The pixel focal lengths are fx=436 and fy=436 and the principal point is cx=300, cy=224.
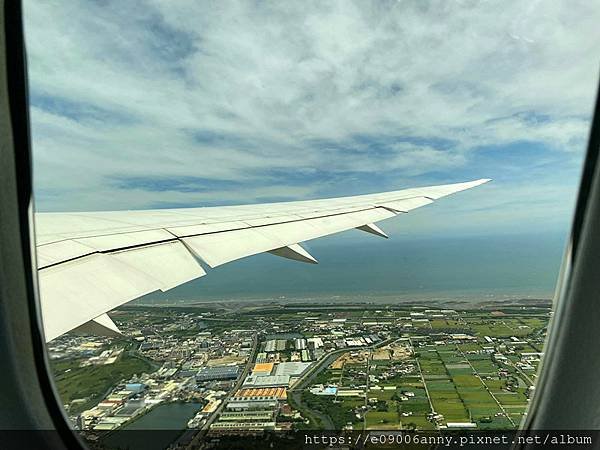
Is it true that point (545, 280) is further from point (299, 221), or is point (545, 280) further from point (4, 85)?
point (4, 85)

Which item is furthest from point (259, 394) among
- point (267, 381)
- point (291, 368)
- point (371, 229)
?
point (371, 229)

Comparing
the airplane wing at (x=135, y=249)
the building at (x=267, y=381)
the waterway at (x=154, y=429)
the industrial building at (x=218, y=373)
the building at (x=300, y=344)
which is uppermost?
the airplane wing at (x=135, y=249)

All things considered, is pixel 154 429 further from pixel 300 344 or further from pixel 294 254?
pixel 294 254

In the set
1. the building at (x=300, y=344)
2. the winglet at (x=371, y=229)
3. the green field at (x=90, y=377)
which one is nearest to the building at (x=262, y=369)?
the building at (x=300, y=344)

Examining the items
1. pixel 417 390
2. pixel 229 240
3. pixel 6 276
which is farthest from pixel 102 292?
pixel 417 390

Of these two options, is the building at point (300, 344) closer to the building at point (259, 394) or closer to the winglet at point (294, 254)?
the building at point (259, 394)

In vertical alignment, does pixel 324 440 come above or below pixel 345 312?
below

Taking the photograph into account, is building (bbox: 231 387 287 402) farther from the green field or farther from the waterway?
the green field
